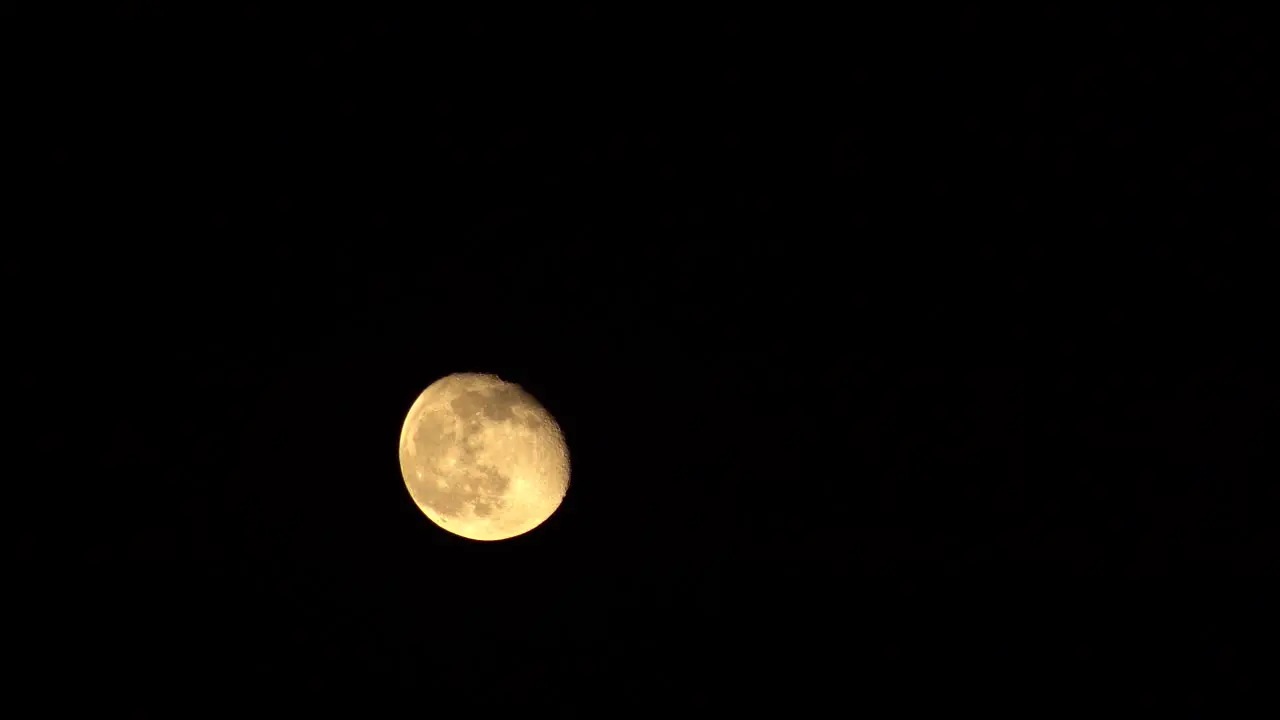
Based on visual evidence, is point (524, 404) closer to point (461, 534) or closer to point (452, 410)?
point (452, 410)

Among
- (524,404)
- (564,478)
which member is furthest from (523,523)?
(524,404)

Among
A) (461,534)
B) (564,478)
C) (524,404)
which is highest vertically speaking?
(524,404)

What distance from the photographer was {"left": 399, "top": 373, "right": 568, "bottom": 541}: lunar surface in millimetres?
3639

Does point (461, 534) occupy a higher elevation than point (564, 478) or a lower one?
lower

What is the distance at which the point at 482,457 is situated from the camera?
11.9 ft

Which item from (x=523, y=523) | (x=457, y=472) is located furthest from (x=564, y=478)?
(x=457, y=472)

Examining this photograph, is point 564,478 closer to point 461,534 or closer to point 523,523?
point 523,523

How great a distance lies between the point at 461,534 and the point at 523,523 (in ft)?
1.08

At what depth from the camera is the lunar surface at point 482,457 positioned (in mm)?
3639

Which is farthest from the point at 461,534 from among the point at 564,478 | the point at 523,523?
the point at 564,478

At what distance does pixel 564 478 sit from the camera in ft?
12.9

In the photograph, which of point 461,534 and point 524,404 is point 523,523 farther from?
point 524,404

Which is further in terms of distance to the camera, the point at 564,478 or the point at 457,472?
the point at 564,478

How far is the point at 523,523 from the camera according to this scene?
3822 millimetres
